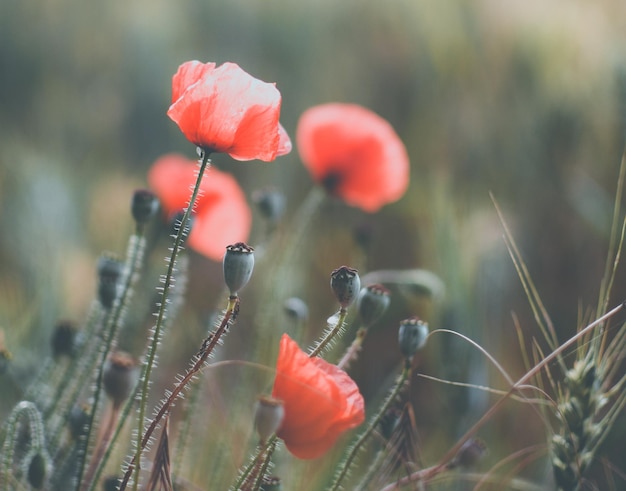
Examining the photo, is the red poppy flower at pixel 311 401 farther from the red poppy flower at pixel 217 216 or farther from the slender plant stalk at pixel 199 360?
the red poppy flower at pixel 217 216

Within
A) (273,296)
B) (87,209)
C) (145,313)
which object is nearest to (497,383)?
(273,296)

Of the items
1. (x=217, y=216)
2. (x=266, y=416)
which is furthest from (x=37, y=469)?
(x=217, y=216)

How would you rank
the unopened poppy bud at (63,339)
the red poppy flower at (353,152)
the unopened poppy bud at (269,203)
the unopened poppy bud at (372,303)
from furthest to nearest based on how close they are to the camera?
the red poppy flower at (353,152)
the unopened poppy bud at (269,203)
the unopened poppy bud at (63,339)
the unopened poppy bud at (372,303)

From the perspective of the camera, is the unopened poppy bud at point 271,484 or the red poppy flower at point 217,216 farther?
the red poppy flower at point 217,216

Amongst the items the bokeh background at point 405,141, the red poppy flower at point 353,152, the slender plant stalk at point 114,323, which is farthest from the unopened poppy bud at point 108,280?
the red poppy flower at point 353,152

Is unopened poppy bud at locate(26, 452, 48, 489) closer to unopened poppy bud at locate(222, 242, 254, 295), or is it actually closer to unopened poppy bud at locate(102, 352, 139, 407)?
unopened poppy bud at locate(102, 352, 139, 407)
